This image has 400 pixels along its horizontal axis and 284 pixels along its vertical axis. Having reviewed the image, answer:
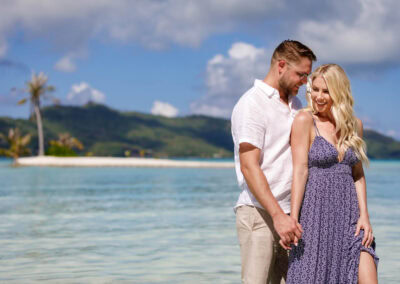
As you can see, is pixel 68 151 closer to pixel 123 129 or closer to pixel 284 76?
pixel 284 76

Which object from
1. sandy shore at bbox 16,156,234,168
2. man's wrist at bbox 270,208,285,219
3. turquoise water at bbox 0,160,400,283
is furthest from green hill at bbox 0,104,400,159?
man's wrist at bbox 270,208,285,219

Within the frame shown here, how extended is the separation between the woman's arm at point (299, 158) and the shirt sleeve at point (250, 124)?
7.7 inches

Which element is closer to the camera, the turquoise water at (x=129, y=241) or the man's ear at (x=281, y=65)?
the man's ear at (x=281, y=65)

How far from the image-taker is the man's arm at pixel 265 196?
302 cm

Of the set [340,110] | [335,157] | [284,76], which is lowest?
[335,157]

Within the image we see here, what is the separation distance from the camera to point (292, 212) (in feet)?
10.2

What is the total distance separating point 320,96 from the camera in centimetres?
327

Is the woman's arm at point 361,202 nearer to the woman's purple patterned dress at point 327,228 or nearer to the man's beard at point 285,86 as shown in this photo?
the woman's purple patterned dress at point 327,228

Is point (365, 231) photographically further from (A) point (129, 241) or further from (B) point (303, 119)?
(A) point (129, 241)

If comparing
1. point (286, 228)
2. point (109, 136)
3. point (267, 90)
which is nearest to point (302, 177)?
point (286, 228)

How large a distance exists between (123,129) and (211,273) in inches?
7456

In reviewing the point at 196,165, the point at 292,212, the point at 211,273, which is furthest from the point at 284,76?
the point at 196,165

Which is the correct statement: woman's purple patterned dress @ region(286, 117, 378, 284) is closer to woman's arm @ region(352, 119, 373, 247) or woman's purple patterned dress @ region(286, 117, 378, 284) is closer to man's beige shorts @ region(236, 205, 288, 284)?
woman's arm @ region(352, 119, 373, 247)

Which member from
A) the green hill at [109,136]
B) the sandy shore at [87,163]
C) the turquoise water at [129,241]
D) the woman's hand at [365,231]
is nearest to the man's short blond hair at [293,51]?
the woman's hand at [365,231]
